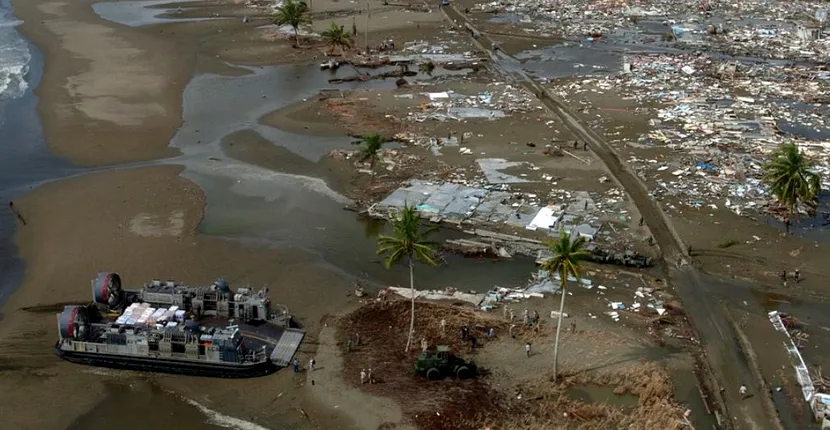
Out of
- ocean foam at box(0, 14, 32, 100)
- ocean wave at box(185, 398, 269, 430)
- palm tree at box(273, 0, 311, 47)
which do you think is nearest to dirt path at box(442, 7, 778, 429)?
ocean wave at box(185, 398, 269, 430)

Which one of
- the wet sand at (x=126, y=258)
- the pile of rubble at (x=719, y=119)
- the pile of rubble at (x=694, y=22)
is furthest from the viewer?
the pile of rubble at (x=694, y=22)

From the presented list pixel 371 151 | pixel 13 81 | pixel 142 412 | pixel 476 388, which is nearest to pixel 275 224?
pixel 371 151

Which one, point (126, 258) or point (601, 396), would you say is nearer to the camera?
point (601, 396)

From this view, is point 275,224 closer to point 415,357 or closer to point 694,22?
point 415,357

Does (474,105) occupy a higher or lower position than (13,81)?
lower

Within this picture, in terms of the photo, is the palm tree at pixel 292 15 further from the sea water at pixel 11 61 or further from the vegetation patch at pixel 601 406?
the vegetation patch at pixel 601 406

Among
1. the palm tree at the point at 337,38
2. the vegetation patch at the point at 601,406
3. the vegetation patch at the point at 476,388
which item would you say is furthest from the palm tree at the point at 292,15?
the vegetation patch at the point at 601,406

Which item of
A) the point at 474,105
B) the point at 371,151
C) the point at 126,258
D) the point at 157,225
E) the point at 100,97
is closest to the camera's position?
the point at 126,258
